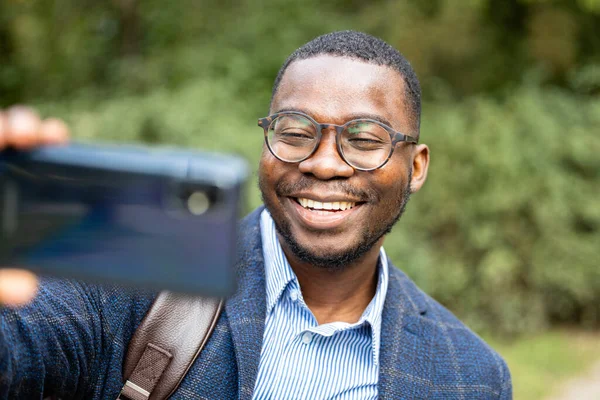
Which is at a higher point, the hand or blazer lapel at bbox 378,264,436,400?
the hand

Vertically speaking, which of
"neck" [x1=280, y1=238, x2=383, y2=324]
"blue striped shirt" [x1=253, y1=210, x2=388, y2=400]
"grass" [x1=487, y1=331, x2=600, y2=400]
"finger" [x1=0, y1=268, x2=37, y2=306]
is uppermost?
"finger" [x1=0, y1=268, x2=37, y2=306]

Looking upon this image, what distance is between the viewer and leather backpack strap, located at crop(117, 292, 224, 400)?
1.78 m

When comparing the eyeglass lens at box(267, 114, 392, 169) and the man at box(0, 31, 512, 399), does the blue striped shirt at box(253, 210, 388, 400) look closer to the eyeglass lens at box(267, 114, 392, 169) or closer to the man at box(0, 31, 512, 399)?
the man at box(0, 31, 512, 399)

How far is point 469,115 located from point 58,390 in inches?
263

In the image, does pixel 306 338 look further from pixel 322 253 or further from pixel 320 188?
pixel 320 188

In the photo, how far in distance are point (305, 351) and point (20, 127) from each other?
1214mm

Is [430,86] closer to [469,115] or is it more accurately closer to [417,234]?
[469,115]

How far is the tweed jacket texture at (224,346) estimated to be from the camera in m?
1.61

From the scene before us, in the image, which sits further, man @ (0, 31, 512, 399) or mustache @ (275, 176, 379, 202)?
mustache @ (275, 176, 379, 202)

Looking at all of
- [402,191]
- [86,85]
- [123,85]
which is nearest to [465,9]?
[123,85]

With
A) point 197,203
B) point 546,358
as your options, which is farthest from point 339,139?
point 546,358

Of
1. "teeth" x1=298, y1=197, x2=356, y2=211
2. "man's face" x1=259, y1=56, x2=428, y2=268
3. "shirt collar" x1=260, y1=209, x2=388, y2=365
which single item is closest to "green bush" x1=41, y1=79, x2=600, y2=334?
"shirt collar" x1=260, y1=209, x2=388, y2=365

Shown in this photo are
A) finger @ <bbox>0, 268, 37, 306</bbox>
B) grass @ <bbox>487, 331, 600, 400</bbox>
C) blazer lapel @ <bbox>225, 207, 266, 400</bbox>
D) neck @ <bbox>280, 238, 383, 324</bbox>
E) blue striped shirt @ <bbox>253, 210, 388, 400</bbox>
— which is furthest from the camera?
grass @ <bbox>487, 331, 600, 400</bbox>

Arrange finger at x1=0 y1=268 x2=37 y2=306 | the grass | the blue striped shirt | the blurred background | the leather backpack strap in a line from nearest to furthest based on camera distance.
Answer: finger at x1=0 y1=268 x2=37 y2=306, the leather backpack strap, the blue striped shirt, the grass, the blurred background
